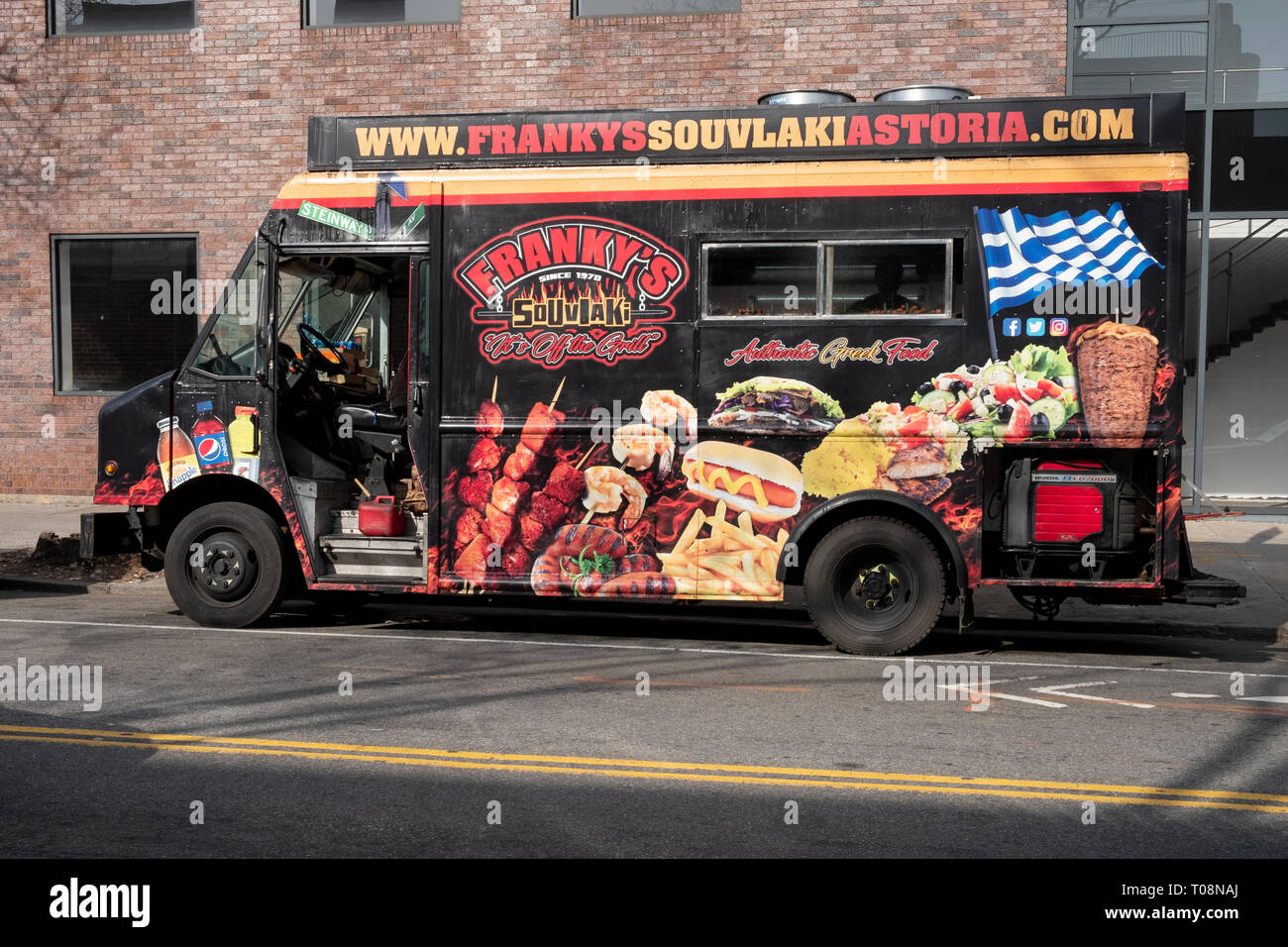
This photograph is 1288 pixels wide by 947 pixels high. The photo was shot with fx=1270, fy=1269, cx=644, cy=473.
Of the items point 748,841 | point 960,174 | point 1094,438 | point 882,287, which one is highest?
point 960,174

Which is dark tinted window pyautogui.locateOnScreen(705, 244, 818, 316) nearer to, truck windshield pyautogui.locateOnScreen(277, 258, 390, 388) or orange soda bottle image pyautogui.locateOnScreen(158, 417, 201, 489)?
truck windshield pyautogui.locateOnScreen(277, 258, 390, 388)

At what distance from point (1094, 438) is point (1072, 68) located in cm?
863

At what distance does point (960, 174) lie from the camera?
27.8 feet

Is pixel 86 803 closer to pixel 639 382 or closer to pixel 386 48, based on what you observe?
pixel 639 382

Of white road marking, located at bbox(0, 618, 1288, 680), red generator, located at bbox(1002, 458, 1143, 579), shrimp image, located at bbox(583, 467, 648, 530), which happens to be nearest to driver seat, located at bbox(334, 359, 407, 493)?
white road marking, located at bbox(0, 618, 1288, 680)

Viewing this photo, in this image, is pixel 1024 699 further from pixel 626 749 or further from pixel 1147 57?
pixel 1147 57

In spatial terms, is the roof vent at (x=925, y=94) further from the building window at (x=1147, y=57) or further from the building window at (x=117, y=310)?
the building window at (x=117, y=310)

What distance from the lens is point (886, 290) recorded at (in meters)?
8.52

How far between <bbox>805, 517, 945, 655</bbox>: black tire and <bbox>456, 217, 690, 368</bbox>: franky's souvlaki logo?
1918mm

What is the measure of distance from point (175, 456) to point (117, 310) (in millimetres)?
8719

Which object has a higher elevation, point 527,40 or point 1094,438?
point 527,40

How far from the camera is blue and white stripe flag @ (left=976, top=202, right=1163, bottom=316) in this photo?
8289 mm
